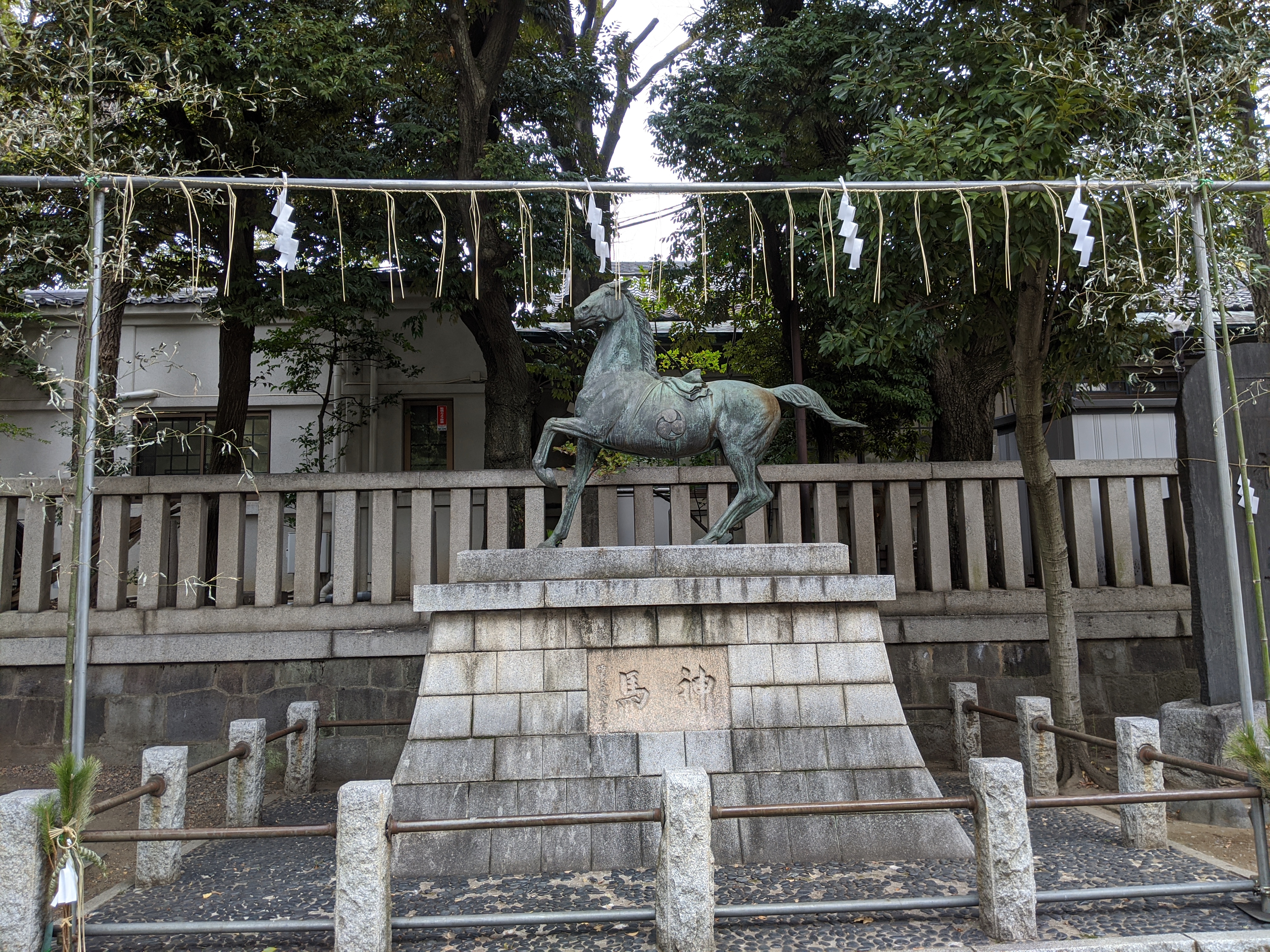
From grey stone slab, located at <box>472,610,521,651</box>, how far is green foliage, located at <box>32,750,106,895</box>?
7.43 ft

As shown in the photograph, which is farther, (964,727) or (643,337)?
(964,727)

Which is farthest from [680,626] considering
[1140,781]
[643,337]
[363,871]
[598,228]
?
[1140,781]

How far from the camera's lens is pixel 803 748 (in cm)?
550

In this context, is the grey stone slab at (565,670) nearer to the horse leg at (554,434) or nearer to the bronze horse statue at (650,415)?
the bronze horse statue at (650,415)

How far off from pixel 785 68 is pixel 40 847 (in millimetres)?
9343

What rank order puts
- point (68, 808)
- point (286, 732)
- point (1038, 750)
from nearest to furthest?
1. point (68, 808)
2. point (1038, 750)
3. point (286, 732)

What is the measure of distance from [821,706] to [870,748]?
41cm

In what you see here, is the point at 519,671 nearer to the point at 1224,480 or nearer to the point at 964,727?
the point at 964,727

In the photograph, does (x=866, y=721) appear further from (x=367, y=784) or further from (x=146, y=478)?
(x=146, y=478)

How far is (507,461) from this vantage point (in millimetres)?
10219

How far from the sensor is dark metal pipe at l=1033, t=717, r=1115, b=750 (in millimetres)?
5496

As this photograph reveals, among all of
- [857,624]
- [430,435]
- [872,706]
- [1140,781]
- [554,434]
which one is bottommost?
[1140,781]

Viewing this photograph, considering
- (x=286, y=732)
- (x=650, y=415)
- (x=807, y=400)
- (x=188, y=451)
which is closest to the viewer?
(x=650, y=415)

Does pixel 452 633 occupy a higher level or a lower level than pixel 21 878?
higher
